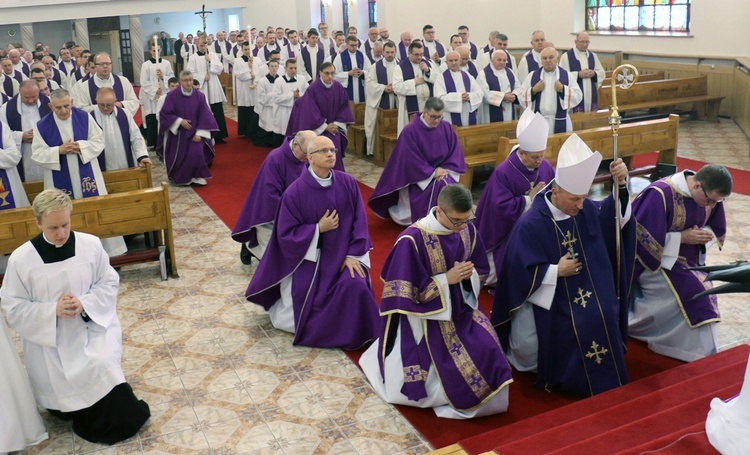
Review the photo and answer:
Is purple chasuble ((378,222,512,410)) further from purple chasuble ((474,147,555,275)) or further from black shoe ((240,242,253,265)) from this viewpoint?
black shoe ((240,242,253,265))

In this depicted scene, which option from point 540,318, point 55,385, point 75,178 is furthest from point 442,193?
point 75,178

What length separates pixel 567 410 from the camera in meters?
4.77

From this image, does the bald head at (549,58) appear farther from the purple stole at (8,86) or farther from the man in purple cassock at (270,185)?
the purple stole at (8,86)

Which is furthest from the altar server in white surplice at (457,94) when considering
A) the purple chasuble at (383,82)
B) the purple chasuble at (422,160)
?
the purple chasuble at (422,160)

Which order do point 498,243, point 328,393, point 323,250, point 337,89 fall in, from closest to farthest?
point 328,393, point 323,250, point 498,243, point 337,89

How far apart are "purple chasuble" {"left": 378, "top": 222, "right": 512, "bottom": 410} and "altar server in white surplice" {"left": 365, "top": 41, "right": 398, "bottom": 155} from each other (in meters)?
7.72

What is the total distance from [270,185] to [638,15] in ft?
42.5

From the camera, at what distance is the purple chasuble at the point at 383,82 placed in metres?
13.0

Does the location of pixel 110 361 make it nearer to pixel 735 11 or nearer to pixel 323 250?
pixel 323 250

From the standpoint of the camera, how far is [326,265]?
6.29 m

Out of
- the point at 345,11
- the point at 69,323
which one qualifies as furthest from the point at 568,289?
the point at 345,11

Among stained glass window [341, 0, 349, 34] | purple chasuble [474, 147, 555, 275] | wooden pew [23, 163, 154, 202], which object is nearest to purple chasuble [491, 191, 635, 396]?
purple chasuble [474, 147, 555, 275]

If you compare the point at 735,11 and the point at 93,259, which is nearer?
the point at 93,259

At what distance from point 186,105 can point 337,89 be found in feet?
7.18
